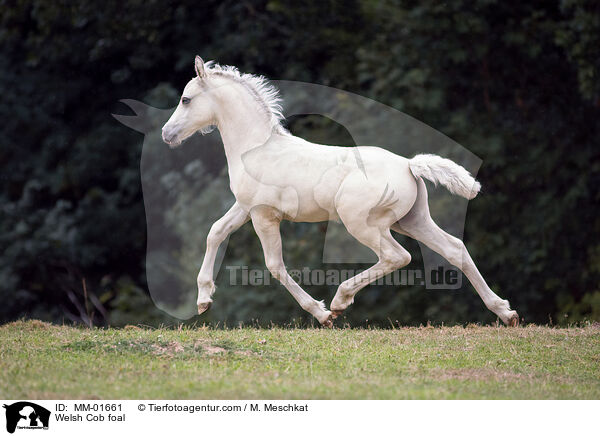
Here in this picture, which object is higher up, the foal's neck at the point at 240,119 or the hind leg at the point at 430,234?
the foal's neck at the point at 240,119

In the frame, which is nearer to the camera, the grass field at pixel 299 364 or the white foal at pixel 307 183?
the grass field at pixel 299 364

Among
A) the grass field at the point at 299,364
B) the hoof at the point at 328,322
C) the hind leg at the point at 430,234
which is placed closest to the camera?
the grass field at the point at 299,364

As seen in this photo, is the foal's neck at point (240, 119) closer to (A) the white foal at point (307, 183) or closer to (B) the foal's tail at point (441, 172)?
(A) the white foal at point (307, 183)

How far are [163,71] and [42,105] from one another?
2.62 meters

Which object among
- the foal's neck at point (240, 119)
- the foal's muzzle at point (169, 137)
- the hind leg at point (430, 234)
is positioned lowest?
the hind leg at point (430, 234)

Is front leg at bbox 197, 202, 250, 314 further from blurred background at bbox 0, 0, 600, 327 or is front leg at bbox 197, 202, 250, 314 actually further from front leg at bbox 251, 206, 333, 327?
blurred background at bbox 0, 0, 600, 327

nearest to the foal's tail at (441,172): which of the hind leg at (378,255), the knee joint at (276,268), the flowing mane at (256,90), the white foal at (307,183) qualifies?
the white foal at (307,183)

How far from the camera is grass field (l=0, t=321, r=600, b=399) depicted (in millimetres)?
5539

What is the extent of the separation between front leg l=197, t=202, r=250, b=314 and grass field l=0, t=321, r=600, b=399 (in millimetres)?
323

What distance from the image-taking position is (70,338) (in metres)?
7.38

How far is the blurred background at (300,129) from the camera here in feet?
43.8

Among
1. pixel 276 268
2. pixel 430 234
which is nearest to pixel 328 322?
pixel 276 268

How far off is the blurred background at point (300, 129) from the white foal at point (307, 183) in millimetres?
4518
